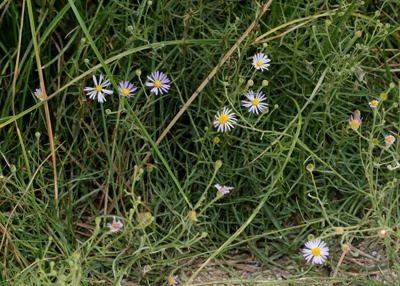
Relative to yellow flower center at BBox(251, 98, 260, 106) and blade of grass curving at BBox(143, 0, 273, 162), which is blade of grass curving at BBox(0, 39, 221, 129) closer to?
blade of grass curving at BBox(143, 0, 273, 162)

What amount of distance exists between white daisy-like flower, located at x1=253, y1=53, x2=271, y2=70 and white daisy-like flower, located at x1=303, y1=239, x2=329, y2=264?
0.46 metres

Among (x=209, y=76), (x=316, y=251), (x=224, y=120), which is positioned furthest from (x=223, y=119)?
(x=316, y=251)

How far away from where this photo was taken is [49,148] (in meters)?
2.32

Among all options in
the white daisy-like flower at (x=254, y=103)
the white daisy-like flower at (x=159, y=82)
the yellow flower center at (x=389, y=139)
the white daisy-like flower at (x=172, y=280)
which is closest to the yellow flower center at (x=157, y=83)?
the white daisy-like flower at (x=159, y=82)

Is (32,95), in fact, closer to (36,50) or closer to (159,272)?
(36,50)

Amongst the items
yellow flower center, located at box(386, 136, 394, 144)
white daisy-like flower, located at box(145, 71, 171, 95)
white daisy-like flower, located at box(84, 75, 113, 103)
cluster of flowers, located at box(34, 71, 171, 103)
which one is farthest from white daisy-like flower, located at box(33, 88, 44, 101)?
yellow flower center, located at box(386, 136, 394, 144)

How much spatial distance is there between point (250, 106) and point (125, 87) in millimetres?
322

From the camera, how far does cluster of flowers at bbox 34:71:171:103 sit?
7.30 feet

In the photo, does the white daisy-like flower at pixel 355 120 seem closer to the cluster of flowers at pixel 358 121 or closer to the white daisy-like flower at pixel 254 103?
the cluster of flowers at pixel 358 121

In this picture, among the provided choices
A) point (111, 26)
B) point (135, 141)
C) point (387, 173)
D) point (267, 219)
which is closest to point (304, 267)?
point (267, 219)

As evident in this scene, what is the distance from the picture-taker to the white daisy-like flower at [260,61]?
221cm

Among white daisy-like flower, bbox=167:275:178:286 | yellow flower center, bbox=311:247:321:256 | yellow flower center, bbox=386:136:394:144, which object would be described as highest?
yellow flower center, bbox=386:136:394:144

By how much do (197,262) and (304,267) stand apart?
273mm

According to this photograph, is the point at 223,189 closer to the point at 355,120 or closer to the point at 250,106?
the point at 250,106
